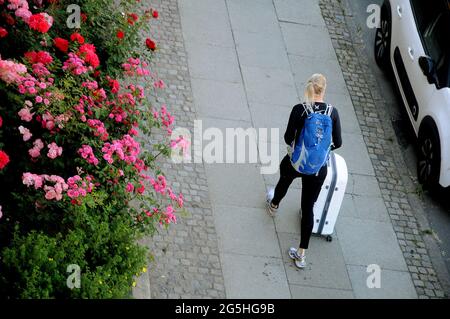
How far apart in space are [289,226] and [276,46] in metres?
3.75

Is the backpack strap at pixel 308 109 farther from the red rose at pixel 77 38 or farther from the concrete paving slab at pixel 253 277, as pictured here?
the red rose at pixel 77 38

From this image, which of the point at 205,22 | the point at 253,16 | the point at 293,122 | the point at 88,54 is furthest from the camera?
the point at 253,16

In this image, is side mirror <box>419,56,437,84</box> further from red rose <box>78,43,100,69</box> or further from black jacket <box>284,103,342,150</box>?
red rose <box>78,43,100,69</box>

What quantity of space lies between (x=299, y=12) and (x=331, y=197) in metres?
4.96

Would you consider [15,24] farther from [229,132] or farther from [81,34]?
[229,132]

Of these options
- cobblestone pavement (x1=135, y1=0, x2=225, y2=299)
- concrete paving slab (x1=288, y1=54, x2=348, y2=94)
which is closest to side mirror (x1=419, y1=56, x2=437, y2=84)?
concrete paving slab (x1=288, y1=54, x2=348, y2=94)

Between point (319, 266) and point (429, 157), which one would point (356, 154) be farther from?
point (319, 266)

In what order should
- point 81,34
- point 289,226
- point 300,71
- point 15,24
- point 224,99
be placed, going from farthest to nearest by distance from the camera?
point 300,71, point 224,99, point 289,226, point 81,34, point 15,24

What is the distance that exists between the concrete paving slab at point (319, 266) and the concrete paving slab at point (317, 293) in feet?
0.18

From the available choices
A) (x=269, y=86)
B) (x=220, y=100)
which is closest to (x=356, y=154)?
(x=269, y=86)

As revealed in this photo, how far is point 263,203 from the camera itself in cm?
906

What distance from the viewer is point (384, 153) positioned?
10352mm

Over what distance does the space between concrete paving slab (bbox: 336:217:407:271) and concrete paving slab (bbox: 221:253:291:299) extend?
0.93 meters

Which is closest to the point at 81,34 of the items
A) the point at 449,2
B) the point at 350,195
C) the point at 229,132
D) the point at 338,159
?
the point at 229,132
